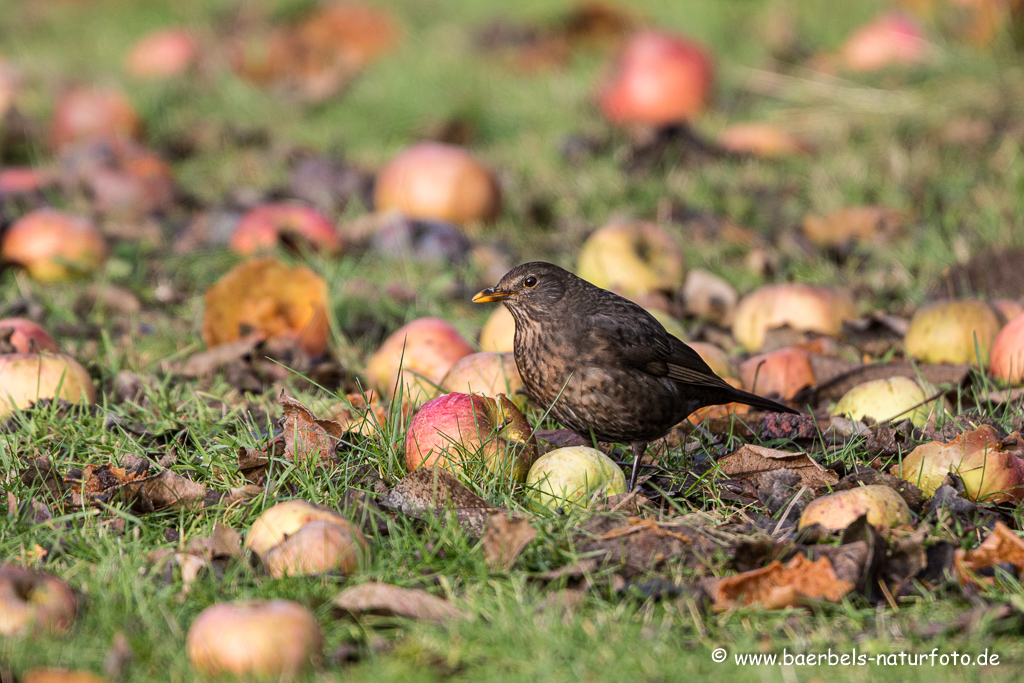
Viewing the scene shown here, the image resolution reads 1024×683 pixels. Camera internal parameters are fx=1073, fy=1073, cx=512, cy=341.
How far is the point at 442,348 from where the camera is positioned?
14.0 feet

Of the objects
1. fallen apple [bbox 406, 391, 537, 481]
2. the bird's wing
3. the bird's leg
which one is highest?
the bird's wing

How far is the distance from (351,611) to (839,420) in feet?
6.66

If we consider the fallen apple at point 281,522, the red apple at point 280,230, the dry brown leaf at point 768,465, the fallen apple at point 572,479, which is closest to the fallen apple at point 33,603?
the fallen apple at point 281,522

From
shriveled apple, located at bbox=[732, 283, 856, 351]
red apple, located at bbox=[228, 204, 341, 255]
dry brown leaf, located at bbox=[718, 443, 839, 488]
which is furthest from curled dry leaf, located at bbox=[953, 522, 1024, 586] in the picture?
red apple, located at bbox=[228, 204, 341, 255]

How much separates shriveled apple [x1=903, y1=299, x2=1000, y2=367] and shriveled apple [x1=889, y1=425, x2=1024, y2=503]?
111 cm

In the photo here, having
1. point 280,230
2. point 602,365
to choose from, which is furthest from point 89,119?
point 602,365

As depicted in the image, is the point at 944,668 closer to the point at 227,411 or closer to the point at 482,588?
the point at 482,588

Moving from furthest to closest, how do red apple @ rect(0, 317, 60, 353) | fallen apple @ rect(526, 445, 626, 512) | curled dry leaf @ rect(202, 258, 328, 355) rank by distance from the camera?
curled dry leaf @ rect(202, 258, 328, 355) → red apple @ rect(0, 317, 60, 353) → fallen apple @ rect(526, 445, 626, 512)

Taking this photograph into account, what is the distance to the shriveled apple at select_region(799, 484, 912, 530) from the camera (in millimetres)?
2973

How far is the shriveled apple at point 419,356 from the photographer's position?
4.21m

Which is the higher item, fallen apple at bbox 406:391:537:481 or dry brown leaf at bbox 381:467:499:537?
fallen apple at bbox 406:391:537:481

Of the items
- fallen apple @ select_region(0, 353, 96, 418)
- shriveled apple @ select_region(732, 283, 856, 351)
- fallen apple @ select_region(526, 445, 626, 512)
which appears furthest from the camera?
shriveled apple @ select_region(732, 283, 856, 351)

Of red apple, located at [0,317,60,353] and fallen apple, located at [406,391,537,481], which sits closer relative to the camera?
fallen apple, located at [406,391,537,481]

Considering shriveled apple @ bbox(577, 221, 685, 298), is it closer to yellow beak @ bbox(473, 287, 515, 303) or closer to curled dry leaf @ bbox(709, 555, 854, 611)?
yellow beak @ bbox(473, 287, 515, 303)
